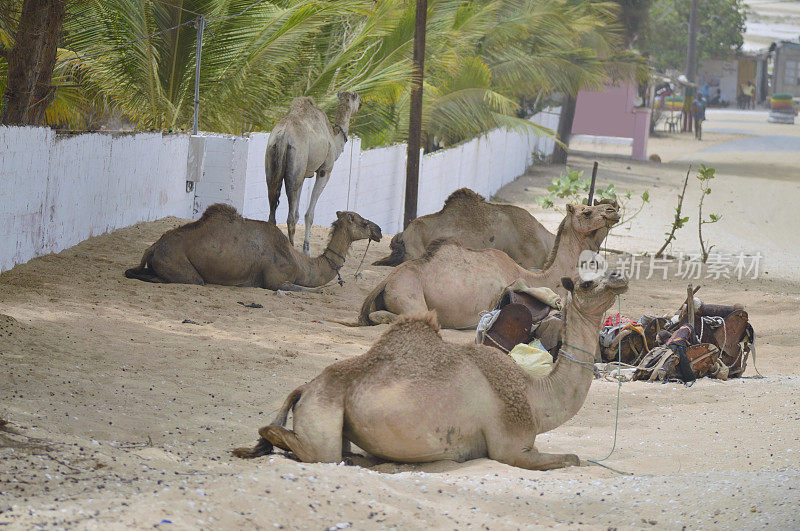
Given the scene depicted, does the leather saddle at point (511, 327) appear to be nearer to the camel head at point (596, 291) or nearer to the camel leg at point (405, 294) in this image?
the camel leg at point (405, 294)

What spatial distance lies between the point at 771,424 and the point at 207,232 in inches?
241

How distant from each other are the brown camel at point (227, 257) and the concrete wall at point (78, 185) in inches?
47.0

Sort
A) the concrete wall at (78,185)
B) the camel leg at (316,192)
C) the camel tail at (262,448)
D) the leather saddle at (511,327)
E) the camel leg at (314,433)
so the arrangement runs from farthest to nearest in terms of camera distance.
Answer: the camel leg at (316,192)
the concrete wall at (78,185)
the leather saddle at (511,327)
the camel tail at (262,448)
the camel leg at (314,433)

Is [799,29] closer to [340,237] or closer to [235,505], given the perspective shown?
[340,237]

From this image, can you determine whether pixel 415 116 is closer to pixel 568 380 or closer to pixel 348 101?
pixel 348 101

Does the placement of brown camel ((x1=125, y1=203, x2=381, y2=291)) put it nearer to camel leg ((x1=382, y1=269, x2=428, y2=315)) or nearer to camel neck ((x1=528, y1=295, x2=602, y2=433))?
camel leg ((x1=382, y1=269, x2=428, y2=315))

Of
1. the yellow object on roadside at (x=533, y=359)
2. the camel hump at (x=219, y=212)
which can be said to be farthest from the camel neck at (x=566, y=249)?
the camel hump at (x=219, y=212)

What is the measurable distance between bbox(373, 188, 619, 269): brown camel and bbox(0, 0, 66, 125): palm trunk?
4.81 meters

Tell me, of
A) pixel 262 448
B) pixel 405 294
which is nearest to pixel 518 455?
pixel 262 448

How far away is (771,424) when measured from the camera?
664cm

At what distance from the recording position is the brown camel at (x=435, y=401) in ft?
17.0

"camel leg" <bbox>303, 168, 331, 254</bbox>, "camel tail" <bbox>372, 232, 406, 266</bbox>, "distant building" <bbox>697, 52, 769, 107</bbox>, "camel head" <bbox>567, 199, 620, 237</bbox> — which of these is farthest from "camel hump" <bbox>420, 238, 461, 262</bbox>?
"distant building" <bbox>697, 52, 769, 107</bbox>

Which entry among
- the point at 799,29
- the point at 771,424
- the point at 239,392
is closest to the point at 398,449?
the point at 239,392

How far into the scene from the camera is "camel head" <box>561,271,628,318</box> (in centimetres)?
538
